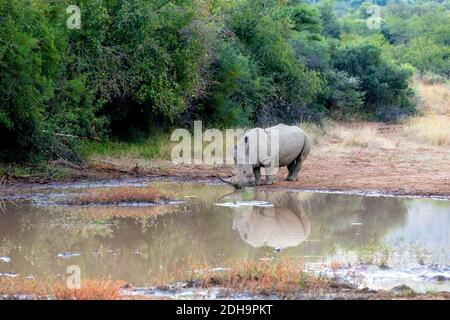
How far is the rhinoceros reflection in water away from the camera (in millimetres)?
12711

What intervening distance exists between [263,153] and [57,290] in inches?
380

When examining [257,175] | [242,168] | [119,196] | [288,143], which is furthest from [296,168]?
[119,196]

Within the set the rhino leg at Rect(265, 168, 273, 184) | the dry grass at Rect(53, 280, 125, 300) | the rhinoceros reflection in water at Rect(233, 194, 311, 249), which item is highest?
the dry grass at Rect(53, 280, 125, 300)

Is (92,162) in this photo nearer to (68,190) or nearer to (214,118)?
(68,190)

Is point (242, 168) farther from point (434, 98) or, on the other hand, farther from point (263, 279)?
point (434, 98)

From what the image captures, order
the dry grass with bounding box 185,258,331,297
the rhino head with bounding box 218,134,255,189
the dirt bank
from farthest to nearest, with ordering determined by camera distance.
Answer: the dirt bank
the rhino head with bounding box 218,134,255,189
the dry grass with bounding box 185,258,331,297

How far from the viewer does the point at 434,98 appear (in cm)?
3544

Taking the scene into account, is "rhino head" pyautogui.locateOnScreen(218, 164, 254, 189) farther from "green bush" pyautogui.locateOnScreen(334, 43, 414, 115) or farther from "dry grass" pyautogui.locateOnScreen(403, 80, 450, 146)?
"green bush" pyautogui.locateOnScreen(334, 43, 414, 115)

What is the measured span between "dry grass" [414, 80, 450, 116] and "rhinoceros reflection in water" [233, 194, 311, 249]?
725 inches

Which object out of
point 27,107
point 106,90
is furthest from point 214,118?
point 27,107

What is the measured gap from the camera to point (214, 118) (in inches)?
955

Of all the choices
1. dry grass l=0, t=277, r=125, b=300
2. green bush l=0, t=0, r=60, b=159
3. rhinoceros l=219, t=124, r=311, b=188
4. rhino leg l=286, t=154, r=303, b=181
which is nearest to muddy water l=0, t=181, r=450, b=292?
rhinoceros l=219, t=124, r=311, b=188

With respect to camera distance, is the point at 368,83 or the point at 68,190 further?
the point at 368,83

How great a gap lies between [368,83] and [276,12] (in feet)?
19.7
